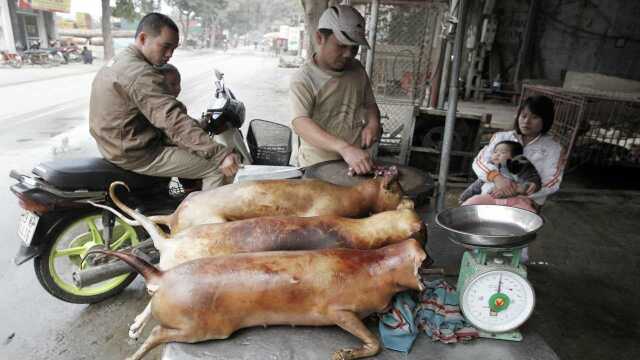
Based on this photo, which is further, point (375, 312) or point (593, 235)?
point (593, 235)

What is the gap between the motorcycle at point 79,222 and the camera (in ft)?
9.48

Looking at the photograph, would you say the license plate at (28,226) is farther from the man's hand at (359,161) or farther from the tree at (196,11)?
Result: the tree at (196,11)

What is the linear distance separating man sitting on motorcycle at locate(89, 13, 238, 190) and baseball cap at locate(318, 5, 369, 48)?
101cm

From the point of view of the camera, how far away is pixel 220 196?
184cm

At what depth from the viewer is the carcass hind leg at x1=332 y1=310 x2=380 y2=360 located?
1342 millimetres

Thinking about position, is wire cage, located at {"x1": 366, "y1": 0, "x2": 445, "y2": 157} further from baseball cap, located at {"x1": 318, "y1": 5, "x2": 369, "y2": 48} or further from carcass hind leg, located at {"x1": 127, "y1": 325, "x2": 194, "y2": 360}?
carcass hind leg, located at {"x1": 127, "y1": 325, "x2": 194, "y2": 360}

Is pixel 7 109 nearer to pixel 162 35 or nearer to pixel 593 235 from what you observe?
pixel 162 35

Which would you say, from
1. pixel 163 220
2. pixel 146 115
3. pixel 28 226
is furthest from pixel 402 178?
pixel 28 226

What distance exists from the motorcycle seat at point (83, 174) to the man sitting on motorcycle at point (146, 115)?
0.07 metres

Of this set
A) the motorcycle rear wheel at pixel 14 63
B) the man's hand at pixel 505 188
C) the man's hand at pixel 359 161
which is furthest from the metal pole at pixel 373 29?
the motorcycle rear wheel at pixel 14 63

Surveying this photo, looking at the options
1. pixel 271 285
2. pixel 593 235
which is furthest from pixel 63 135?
pixel 593 235

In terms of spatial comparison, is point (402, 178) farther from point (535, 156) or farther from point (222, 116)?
point (222, 116)

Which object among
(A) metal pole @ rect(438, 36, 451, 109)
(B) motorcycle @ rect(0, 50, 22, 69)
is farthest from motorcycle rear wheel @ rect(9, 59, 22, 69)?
(A) metal pole @ rect(438, 36, 451, 109)

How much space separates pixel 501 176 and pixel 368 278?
1.78 meters
